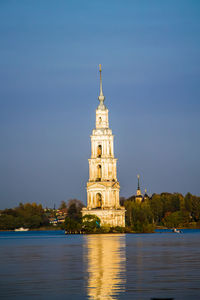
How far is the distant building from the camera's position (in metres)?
163

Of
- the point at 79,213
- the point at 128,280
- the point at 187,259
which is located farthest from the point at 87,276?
the point at 79,213

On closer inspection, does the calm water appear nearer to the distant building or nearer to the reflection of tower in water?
the reflection of tower in water

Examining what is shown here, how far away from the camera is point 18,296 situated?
31.6 metres

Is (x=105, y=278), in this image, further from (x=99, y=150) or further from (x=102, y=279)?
(x=99, y=150)

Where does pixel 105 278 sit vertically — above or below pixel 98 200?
below

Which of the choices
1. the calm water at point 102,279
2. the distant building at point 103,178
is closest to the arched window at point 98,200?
the distant building at point 103,178

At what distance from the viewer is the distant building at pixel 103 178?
163375 mm

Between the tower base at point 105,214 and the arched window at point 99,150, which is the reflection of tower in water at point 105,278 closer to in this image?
the tower base at point 105,214

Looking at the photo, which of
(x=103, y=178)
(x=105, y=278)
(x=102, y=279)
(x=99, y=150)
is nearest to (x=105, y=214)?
(x=103, y=178)

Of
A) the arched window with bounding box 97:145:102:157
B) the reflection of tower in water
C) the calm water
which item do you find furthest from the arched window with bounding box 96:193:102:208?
the calm water

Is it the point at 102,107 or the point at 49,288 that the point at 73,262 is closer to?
the point at 49,288

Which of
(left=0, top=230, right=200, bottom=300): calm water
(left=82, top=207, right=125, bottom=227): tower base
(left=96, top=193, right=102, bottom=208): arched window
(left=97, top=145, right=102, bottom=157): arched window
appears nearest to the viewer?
(left=0, top=230, right=200, bottom=300): calm water

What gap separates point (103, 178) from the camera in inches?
6668

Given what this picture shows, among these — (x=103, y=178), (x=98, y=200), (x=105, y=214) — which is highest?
(x=103, y=178)
